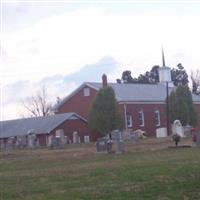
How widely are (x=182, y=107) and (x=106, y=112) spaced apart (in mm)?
8766

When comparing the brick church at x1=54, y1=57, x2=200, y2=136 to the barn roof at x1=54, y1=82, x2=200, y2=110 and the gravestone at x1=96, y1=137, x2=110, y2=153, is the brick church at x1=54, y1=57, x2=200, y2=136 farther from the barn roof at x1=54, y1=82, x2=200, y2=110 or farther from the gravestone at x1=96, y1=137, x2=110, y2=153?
the gravestone at x1=96, y1=137, x2=110, y2=153

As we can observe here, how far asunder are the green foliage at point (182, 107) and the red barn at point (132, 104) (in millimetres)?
6636

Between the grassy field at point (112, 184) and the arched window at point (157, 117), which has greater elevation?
the arched window at point (157, 117)

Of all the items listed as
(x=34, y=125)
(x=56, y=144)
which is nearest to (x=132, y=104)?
(x=34, y=125)

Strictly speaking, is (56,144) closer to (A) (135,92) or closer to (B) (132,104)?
(B) (132,104)

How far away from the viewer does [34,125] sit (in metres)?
67.9

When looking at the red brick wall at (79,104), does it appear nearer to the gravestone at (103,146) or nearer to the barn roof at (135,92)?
the barn roof at (135,92)

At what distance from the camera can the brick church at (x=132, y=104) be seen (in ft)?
227

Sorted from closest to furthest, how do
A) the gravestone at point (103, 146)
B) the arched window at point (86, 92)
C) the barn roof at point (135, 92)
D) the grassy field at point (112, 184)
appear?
the grassy field at point (112, 184) < the gravestone at point (103, 146) < the barn roof at point (135, 92) < the arched window at point (86, 92)

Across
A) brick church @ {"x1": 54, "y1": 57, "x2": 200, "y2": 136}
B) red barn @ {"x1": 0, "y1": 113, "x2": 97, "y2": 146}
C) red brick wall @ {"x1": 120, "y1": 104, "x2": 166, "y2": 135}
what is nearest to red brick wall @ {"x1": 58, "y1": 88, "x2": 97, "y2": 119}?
brick church @ {"x1": 54, "y1": 57, "x2": 200, "y2": 136}

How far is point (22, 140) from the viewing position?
181 ft

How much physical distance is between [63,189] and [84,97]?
56284 mm

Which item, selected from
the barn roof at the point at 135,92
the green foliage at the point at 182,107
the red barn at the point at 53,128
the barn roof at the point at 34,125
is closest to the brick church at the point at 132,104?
the barn roof at the point at 135,92

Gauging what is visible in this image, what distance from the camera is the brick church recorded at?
69.3 meters
